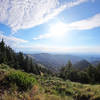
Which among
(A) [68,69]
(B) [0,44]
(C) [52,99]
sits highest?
(B) [0,44]

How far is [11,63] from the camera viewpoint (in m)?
33.7

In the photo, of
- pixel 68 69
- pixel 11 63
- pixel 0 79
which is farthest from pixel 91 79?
pixel 0 79

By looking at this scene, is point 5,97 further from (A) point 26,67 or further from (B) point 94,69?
(A) point 26,67

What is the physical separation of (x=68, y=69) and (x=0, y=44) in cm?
2903

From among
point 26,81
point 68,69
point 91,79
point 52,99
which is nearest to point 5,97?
point 26,81

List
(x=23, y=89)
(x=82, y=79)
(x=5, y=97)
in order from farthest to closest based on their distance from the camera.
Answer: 1. (x=82, y=79)
2. (x=23, y=89)
3. (x=5, y=97)

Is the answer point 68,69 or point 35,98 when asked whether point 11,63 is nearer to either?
point 68,69

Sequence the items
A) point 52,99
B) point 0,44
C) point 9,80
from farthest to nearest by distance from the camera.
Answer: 1. point 0,44
2. point 9,80
3. point 52,99

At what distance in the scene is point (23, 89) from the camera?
4730mm

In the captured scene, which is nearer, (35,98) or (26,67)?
(35,98)

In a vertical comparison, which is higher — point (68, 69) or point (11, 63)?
point (11, 63)

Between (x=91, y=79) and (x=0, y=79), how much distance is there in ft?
101

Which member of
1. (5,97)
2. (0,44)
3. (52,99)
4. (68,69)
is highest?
(0,44)

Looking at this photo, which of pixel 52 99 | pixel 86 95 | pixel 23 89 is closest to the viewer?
pixel 52 99
